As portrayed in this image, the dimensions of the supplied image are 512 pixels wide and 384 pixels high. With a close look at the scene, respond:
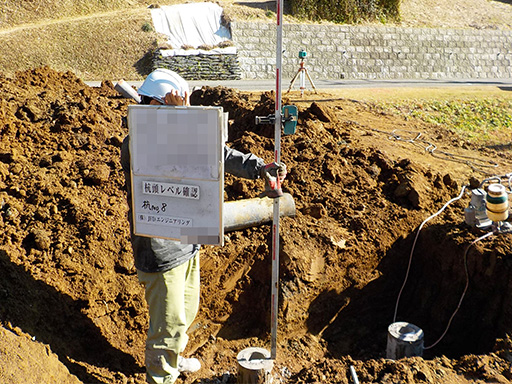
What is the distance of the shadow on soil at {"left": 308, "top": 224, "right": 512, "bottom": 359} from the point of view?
486 centimetres

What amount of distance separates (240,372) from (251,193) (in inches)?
79.9

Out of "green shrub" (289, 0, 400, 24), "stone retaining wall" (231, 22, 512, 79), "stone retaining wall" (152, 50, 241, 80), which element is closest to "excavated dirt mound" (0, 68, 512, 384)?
"stone retaining wall" (152, 50, 241, 80)

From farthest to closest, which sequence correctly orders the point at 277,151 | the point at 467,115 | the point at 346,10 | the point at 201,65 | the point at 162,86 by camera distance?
→ the point at 346,10 → the point at 201,65 → the point at 467,115 → the point at 277,151 → the point at 162,86

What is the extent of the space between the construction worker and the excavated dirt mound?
64cm

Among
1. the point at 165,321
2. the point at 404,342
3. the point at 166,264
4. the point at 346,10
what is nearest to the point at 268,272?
the point at 404,342

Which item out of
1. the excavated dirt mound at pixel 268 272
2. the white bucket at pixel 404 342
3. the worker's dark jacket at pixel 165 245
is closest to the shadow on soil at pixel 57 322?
the excavated dirt mound at pixel 268 272

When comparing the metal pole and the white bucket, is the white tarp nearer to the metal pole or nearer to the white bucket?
the metal pole

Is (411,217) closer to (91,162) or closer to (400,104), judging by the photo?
(91,162)

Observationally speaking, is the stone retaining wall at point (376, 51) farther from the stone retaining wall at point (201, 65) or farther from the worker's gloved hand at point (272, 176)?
the worker's gloved hand at point (272, 176)

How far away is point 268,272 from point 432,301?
5.87 feet

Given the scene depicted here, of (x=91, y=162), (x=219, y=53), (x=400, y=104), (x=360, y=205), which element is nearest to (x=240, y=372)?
(x=360, y=205)

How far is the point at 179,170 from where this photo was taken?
10.0 feet

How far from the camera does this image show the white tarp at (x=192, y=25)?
20.5m

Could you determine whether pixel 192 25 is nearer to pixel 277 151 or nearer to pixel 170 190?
pixel 277 151
